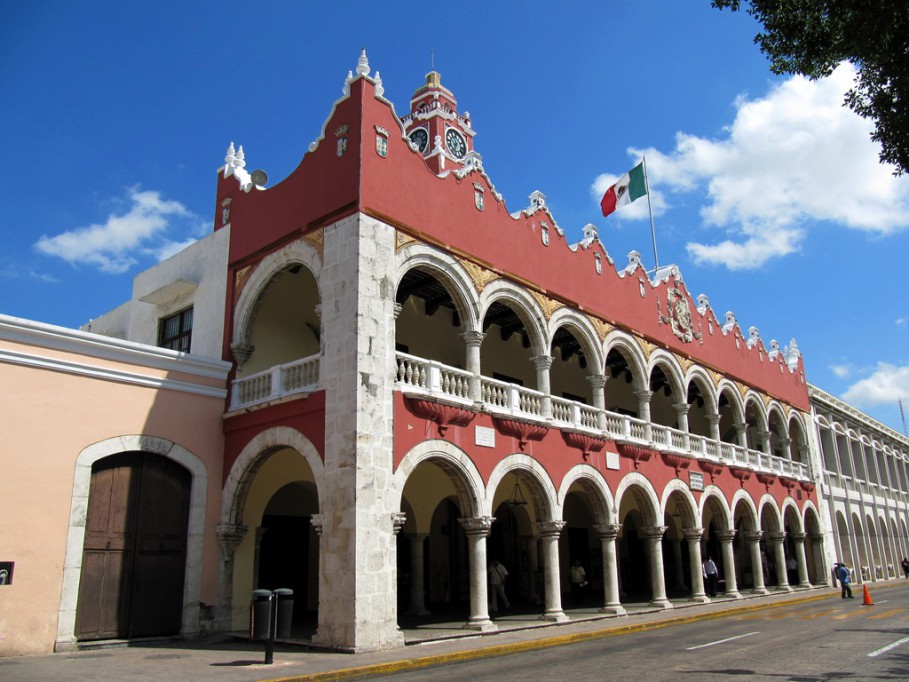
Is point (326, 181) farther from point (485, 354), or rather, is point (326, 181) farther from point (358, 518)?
point (485, 354)

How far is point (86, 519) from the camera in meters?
13.1

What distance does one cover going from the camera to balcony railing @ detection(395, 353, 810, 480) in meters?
14.5

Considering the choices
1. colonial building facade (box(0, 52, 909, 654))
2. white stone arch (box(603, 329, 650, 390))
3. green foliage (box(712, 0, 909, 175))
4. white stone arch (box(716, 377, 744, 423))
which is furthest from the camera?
white stone arch (box(716, 377, 744, 423))

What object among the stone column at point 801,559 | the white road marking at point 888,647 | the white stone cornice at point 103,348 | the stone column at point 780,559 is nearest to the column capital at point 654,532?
the white road marking at point 888,647

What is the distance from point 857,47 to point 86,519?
13353mm

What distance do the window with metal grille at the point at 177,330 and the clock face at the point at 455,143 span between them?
16.3 metres

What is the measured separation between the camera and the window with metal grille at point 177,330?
18.1m

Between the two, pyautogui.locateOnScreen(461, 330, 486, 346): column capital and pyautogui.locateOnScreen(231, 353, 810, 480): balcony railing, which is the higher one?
pyautogui.locateOnScreen(461, 330, 486, 346): column capital

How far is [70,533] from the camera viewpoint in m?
12.8

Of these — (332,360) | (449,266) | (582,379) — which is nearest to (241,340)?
(332,360)

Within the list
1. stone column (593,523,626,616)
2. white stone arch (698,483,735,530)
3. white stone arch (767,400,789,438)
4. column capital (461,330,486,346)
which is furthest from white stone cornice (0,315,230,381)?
white stone arch (767,400,789,438)

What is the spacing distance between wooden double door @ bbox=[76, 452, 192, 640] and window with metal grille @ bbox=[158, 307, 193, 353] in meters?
4.17

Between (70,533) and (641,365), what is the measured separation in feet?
48.3

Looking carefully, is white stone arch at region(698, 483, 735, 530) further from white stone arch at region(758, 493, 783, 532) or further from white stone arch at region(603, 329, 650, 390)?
white stone arch at region(603, 329, 650, 390)
